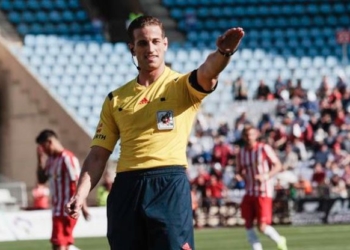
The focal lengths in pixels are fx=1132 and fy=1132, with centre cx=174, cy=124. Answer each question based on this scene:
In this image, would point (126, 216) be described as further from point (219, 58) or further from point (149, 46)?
point (219, 58)

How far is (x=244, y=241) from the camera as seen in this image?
20547mm

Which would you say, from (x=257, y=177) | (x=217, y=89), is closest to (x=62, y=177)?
(x=257, y=177)

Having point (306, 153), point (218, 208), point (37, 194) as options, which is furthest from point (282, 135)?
point (37, 194)

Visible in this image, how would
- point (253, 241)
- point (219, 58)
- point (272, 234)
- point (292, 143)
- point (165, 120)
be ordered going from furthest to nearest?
point (292, 143)
point (272, 234)
point (253, 241)
point (165, 120)
point (219, 58)

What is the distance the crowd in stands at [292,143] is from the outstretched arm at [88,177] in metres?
20.3

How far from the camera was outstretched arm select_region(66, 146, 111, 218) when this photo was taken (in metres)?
7.25

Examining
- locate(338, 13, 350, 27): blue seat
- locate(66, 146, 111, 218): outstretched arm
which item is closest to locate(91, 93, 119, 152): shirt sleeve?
locate(66, 146, 111, 218): outstretched arm

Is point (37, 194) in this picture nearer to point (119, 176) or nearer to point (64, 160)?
point (64, 160)

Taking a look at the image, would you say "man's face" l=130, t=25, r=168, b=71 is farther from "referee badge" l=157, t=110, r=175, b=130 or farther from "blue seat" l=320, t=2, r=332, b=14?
"blue seat" l=320, t=2, r=332, b=14

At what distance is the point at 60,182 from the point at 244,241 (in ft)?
23.4

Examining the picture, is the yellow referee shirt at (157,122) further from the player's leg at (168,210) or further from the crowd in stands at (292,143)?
the crowd in stands at (292,143)

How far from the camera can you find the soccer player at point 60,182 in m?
14.0

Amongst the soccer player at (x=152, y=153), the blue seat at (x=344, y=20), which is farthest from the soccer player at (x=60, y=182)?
the blue seat at (x=344, y=20)

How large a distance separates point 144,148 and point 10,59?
81.0 feet
